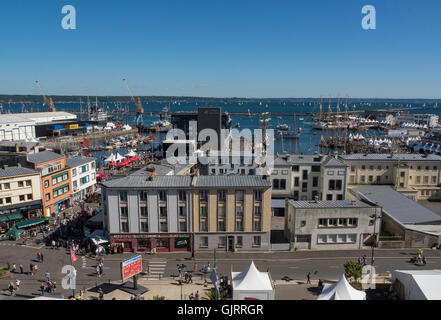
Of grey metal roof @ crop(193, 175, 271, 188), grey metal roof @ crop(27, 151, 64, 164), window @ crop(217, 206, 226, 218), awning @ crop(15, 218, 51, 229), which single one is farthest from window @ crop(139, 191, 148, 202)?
grey metal roof @ crop(27, 151, 64, 164)

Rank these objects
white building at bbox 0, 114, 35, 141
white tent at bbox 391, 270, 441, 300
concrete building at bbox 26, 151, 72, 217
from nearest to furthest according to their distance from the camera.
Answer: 1. white tent at bbox 391, 270, 441, 300
2. concrete building at bbox 26, 151, 72, 217
3. white building at bbox 0, 114, 35, 141

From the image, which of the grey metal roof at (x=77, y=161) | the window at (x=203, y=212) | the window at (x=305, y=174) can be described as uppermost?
the grey metal roof at (x=77, y=161)

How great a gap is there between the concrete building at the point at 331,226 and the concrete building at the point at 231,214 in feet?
14.2

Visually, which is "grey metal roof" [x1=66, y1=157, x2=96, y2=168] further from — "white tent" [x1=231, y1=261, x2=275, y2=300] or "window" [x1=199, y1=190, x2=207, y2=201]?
"white tent" [x1=231, y1=261, x2=275, y2=300]

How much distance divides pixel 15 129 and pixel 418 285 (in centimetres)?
15933

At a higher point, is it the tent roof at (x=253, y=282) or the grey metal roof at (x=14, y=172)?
the grey metal roof at (x=14, y=172)

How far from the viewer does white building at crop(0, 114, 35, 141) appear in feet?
466

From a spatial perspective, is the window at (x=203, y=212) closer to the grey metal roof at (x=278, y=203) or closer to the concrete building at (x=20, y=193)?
the grey metal roof at (x=278, y=203)

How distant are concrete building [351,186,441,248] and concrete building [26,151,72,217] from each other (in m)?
52.8

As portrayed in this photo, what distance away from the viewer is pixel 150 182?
159 ft

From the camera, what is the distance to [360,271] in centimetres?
3822

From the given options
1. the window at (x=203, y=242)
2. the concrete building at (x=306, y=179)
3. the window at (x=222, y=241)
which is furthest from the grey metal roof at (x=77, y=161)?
the concrete building at (x=306, y=179)

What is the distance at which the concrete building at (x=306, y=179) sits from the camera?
64938 mm

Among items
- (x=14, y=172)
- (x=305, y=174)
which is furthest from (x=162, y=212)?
(x=305, y=174)
